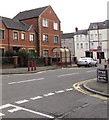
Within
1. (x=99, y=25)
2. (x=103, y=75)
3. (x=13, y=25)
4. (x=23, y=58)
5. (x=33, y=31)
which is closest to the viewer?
(x=103, y=75)

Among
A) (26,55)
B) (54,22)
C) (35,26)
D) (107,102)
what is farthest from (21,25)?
(107,102)

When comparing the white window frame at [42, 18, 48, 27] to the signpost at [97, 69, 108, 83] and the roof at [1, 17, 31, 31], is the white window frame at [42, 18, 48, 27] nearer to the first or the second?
the roof at [1, 17, 31, 31]

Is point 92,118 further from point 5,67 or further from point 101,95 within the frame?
point 5,67

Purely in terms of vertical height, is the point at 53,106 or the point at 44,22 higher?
the point at 44,22

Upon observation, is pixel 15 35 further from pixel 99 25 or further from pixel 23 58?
pixel 99 25

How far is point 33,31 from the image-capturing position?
1660 inches

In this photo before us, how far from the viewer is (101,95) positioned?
863 cm

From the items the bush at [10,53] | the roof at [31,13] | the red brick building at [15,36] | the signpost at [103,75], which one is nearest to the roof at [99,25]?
the roof at [31,13]

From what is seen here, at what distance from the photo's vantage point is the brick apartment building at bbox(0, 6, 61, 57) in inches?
1452

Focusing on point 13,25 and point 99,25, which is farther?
point 99,25

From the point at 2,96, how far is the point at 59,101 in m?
2.55

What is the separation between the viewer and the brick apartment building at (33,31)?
1452 inches

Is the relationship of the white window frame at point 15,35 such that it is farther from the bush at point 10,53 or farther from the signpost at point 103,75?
the signpost at point 103,75

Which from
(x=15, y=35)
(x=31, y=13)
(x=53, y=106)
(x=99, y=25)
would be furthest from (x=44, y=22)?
(x=53, y=106)
